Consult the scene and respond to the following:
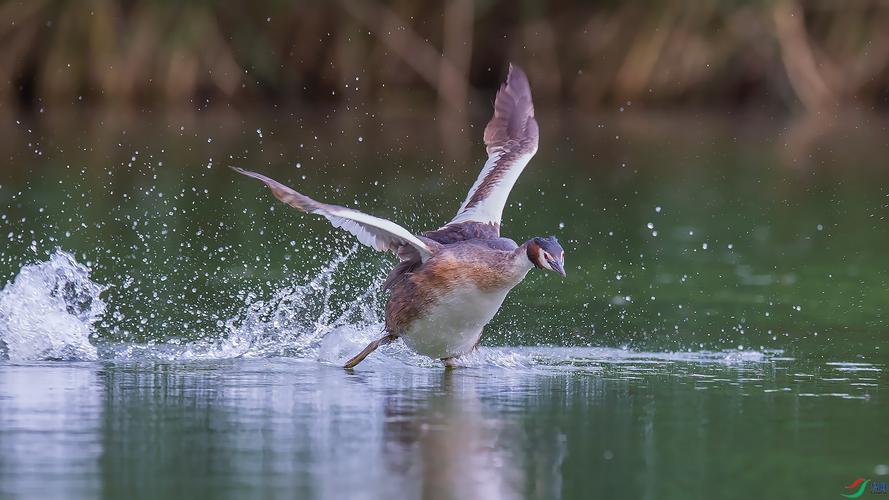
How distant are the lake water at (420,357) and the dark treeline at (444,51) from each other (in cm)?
1063

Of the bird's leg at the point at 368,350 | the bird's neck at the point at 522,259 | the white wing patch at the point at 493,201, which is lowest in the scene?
the bird's leg at the point at 368,350

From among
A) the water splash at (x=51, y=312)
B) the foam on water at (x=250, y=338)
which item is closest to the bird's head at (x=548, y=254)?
the foam on water at (x=250, y=338)

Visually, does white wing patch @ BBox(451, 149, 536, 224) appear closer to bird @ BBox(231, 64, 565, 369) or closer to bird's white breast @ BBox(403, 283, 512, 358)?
bird @ BBox(231, 64, 565, 369)

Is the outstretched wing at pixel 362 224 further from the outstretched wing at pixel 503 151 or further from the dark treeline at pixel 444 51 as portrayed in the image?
the dark treeline at pixel 444 51

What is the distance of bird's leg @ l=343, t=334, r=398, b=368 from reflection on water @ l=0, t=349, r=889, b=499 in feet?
0.34

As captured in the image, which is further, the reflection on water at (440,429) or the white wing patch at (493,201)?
the white wing patch at (493,201)

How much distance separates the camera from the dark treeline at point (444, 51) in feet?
110

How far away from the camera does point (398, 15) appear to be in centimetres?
3706

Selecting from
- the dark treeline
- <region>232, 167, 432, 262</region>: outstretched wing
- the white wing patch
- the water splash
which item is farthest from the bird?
the dark treeline

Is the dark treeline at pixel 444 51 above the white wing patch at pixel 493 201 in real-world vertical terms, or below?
above

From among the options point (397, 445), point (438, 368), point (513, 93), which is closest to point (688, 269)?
point (513, 93)

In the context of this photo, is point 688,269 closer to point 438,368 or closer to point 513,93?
point 513,93

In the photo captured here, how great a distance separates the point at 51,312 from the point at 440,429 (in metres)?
3.61

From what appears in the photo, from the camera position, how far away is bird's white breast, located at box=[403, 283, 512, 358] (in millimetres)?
10164
